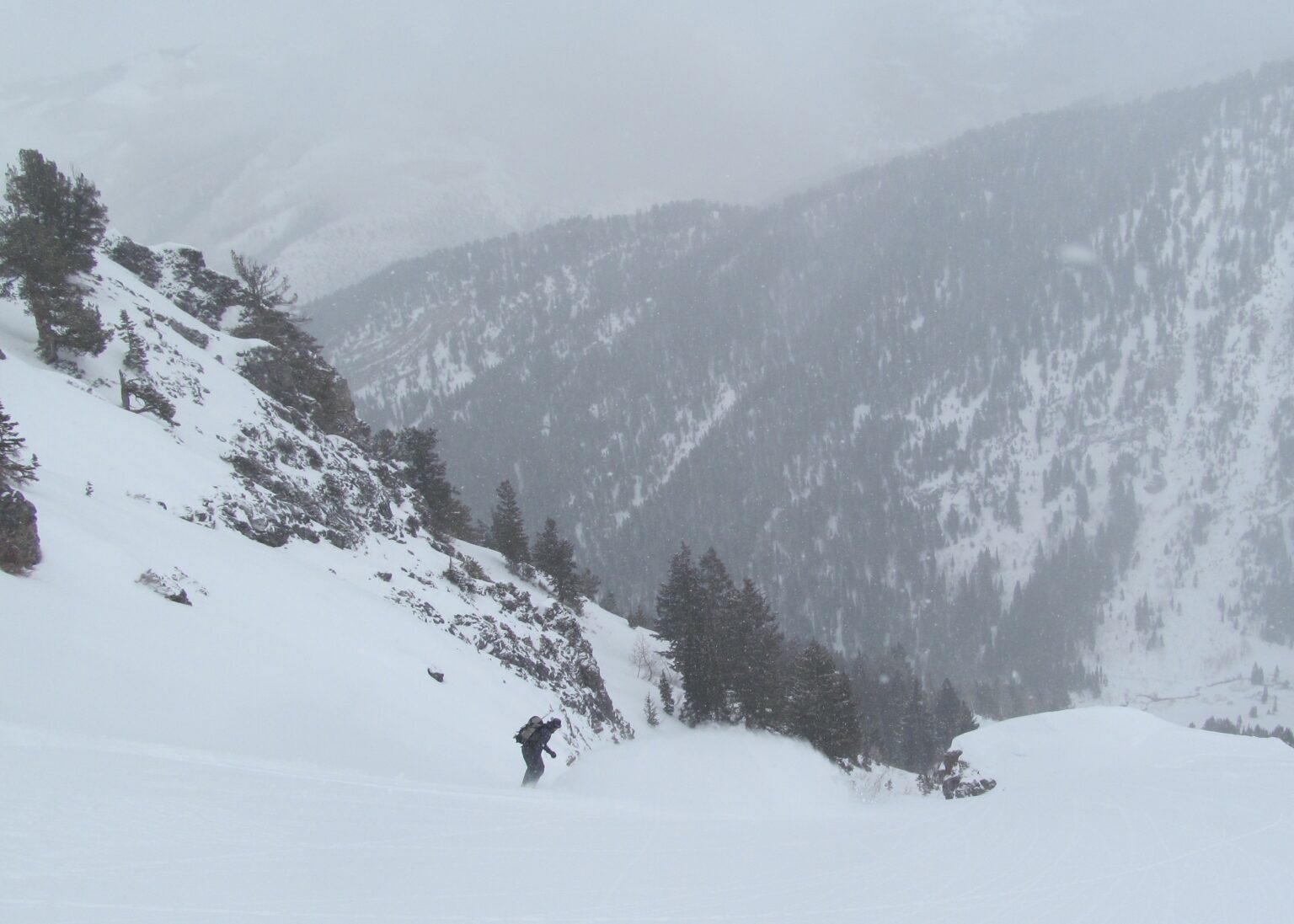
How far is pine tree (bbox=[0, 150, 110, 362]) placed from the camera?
2269 cm

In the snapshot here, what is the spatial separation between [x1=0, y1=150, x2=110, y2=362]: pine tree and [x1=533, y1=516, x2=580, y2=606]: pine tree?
2656cm

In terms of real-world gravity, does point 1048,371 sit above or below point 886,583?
above

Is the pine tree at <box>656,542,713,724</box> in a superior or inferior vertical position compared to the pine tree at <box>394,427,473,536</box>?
inferior

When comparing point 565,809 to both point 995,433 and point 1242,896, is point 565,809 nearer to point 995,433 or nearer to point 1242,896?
point 1242,896

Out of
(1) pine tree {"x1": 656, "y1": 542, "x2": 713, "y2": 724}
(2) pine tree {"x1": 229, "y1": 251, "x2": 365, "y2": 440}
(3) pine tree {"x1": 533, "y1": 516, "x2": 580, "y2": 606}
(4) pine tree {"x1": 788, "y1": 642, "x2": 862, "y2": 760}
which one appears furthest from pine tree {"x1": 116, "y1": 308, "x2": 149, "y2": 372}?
(4) pine tree {"x1": 788, "y1": 642, "x2": 862, "y2": 760}

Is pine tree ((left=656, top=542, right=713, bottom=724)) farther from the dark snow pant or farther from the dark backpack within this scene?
the dark backpack

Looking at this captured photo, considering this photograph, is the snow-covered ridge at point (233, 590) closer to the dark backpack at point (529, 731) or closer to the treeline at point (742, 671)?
the dark backpack at point (529, 731)

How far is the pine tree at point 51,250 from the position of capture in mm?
22688

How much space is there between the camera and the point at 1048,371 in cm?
18175

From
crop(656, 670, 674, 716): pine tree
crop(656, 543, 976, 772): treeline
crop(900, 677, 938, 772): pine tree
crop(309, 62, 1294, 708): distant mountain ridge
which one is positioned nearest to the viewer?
crop(656, 543, 976, 772): treeline

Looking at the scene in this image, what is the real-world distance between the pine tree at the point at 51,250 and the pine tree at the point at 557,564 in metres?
26.6

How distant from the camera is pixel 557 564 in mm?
46000

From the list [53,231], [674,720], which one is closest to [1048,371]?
[674,720]

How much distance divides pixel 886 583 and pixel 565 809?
16034 cm
